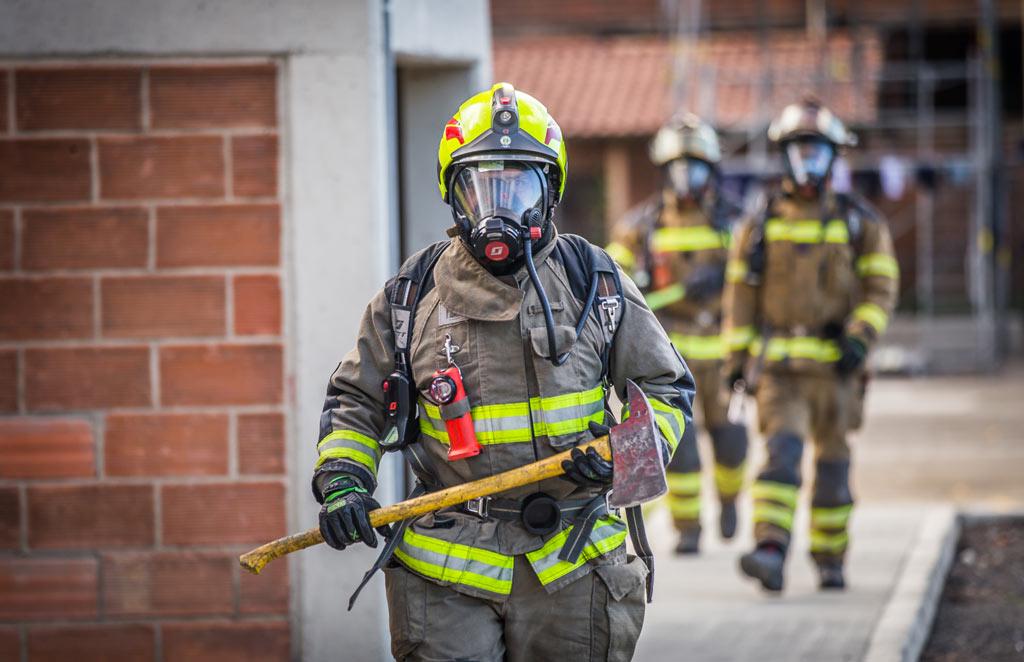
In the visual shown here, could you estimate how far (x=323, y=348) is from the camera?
538cm

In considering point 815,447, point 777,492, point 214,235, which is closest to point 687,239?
point 815,447

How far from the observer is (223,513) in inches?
212

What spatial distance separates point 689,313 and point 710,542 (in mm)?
1311

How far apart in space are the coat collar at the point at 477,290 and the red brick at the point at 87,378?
172 centimetres

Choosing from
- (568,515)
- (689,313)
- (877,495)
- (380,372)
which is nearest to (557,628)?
(568,515)

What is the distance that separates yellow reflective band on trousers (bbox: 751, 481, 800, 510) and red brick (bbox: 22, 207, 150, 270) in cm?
335

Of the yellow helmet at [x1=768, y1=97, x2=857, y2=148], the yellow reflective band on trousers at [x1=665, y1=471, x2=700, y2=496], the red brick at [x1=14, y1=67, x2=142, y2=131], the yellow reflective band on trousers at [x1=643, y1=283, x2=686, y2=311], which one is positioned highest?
the yellow helmet at [x1=768, y1=97, x2=857, y2=148]

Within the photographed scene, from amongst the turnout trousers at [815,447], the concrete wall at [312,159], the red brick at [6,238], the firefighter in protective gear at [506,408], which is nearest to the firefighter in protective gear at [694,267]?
the turnout trousers at [815,447]

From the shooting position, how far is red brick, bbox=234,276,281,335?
5395 mm

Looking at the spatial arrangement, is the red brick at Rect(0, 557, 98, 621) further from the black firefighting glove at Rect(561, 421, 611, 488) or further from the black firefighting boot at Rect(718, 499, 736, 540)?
the black firefighting boot at Rect(718, 499, 736, 540)

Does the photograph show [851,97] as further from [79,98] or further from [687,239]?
[79,98]

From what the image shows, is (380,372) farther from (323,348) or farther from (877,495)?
(877,495)

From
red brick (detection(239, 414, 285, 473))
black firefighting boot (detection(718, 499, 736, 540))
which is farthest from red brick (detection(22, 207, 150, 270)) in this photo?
black firefighting boot (detection(718, 499, 736, 540))

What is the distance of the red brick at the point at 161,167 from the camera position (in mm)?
5367
